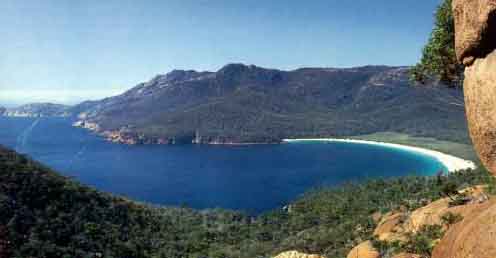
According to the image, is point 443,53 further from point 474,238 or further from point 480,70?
point 474,238

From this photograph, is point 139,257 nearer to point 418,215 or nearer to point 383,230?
point 383,230

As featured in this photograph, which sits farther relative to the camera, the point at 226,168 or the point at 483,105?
the point at 226,168

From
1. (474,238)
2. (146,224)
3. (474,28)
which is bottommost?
(146,224)

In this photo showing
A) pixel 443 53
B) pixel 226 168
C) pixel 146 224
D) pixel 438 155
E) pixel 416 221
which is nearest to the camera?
pixel 443 53

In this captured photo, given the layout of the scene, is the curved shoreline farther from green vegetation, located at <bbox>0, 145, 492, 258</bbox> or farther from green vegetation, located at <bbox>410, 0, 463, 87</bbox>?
green vegetation, located at <bbox>410, 0, 463, 87</bbox>

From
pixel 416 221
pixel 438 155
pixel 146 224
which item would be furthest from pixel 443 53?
pixel 438 155

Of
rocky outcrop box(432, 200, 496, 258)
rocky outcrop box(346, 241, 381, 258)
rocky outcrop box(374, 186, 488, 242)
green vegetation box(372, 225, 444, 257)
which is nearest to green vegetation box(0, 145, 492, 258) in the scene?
rocky outcrop box(374, 186, 488, 242)

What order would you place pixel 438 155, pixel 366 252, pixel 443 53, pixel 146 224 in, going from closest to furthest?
pixel 443 53, pixel 366 252, pixel 146 224, pixel 438 155
